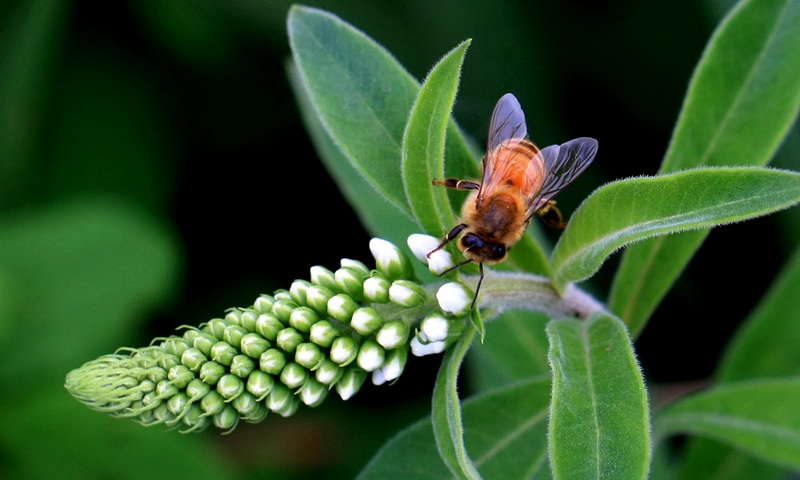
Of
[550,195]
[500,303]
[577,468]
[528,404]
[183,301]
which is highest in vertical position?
[550,195]

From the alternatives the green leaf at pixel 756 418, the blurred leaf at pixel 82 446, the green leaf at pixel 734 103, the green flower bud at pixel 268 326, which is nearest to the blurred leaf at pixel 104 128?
the blurred leaf at pixel 82 446

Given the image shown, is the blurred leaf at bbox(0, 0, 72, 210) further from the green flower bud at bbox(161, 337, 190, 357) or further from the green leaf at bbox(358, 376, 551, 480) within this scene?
the green leaf at bbox(358, 376, 551, 480)

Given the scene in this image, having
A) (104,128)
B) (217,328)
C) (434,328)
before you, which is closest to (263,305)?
(217,328)

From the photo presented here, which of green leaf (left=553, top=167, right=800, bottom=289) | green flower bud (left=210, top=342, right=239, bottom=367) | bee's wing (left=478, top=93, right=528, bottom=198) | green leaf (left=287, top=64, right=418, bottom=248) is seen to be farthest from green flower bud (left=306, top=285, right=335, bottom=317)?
green leaf (left=287, top=64, right=418, bottom=248)

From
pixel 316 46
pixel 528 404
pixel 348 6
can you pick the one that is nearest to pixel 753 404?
pixel 528 404

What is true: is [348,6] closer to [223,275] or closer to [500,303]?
[223,275]

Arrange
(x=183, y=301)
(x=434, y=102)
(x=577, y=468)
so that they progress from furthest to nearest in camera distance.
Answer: (x=183, y=301) → (x=434, y=102) → (x=577, y=468)
